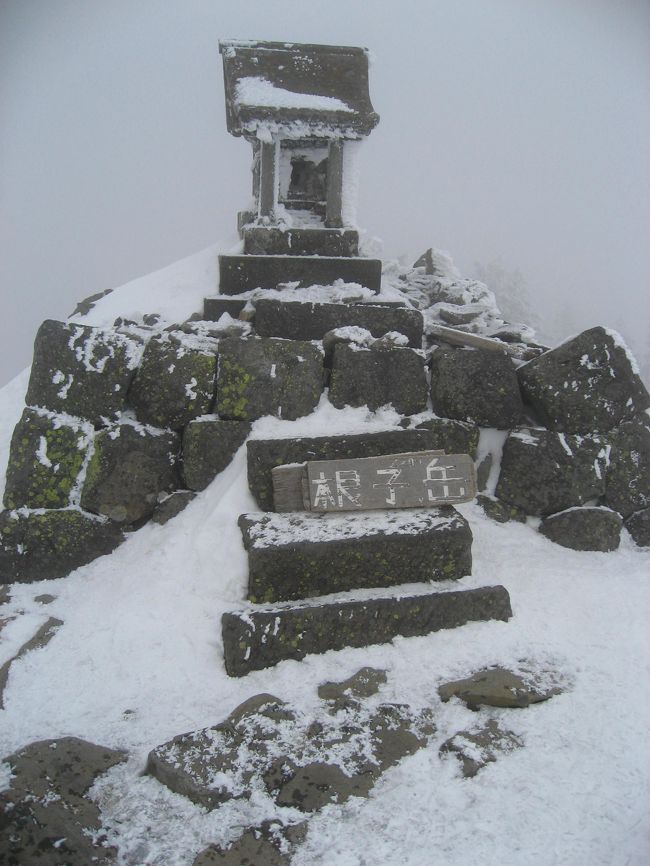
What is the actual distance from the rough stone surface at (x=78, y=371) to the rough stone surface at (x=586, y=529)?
4.94 meters

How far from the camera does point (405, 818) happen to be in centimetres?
298

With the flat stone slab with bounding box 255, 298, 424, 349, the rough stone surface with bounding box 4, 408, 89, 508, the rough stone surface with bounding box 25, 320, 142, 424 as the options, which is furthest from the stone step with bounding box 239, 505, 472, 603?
the flat stone slab with bounding box 255, 298, 424, 349

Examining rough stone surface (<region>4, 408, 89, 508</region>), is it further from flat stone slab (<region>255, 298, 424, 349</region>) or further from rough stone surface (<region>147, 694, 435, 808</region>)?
rough stone surface (<region>147, 694, 435, 808</region>)

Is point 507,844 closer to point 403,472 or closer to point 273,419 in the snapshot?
point 403,472


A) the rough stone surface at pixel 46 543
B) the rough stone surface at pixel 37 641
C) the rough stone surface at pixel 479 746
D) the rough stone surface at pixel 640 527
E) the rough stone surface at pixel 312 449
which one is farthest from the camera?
the rough stone surface at pixel 640 527

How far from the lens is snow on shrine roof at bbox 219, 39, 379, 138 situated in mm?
8148

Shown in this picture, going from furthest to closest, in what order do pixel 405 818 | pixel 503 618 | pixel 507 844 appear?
1. pixel 503 618
2. pixel 405 818
3. pixel 507 844

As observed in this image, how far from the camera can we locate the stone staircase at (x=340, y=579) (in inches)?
169

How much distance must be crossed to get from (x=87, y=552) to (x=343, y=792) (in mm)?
3744

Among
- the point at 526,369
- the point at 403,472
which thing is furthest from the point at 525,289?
the point at 403,472

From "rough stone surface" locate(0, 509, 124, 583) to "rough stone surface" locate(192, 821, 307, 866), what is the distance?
361cm

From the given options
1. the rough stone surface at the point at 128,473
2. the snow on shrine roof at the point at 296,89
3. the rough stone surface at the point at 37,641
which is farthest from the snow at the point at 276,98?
the rough stone surface at the point at 37,641

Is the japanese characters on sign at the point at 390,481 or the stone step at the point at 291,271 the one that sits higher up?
the stone step at the point at 291,271

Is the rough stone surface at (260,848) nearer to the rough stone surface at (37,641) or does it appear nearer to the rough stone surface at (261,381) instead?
the rough stone surface at (37,641)
